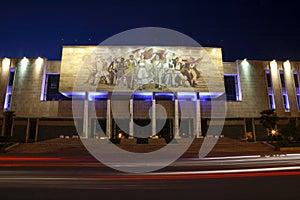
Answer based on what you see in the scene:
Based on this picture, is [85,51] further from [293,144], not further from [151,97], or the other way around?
[293,144]

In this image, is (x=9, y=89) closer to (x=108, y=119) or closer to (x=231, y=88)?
(x=108, y=119)

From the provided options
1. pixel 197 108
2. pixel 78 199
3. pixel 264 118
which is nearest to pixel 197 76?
pixel 197 108

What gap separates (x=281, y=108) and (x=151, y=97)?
20.3 m

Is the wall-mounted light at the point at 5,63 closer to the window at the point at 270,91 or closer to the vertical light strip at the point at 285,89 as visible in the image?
the window at the point at 270,91

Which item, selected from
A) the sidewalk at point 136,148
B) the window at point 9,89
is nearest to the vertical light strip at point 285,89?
the sidewalk at point 136,148

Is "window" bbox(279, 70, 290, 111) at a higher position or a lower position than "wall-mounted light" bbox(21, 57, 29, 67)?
lower

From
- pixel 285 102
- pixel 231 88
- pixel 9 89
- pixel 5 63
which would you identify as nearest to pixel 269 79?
pixel 285 102

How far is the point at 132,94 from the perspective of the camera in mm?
33719

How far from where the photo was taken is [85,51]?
3397 centimetres

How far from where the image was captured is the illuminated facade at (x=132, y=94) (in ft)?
109

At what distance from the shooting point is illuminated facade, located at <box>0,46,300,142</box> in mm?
33125

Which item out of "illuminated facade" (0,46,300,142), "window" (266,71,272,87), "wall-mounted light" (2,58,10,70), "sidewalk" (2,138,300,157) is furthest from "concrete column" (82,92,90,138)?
"window" (266,71,272,87)

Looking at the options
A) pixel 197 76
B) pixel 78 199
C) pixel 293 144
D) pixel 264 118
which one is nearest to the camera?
pixel 78 199

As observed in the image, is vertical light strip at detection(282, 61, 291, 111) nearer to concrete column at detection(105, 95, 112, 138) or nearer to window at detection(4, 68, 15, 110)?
concrete column at detection(105, 95, 112, 138)
